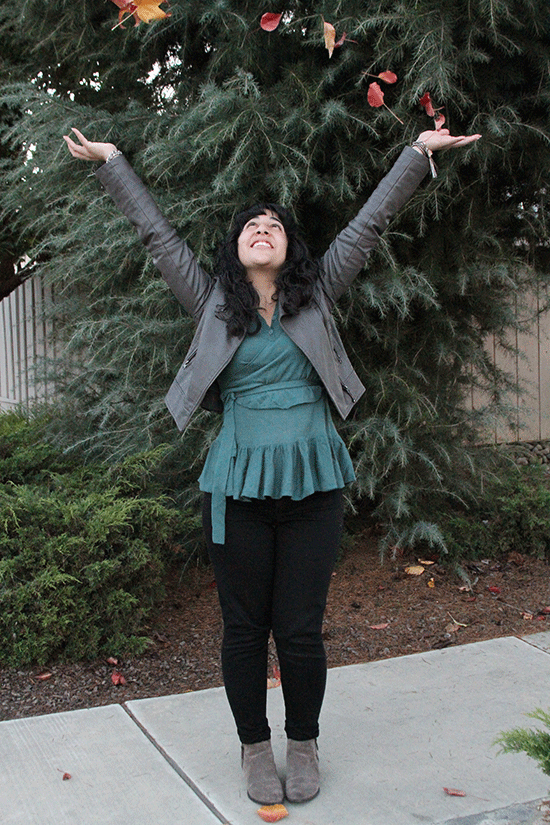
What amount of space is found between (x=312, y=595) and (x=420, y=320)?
282cm

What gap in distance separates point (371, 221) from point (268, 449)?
0.86 metres

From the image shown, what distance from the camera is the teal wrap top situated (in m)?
2.55

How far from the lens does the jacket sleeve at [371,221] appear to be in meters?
2.74

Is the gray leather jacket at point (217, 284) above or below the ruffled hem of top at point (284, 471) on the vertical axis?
above

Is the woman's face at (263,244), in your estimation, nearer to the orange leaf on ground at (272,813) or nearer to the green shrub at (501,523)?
the orange leaf on ground at (272,813)

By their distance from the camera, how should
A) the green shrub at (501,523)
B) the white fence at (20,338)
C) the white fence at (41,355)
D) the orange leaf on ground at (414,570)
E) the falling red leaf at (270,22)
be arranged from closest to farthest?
the falling red leaf at (270,22) → the orange leaf on ground at (414,570) → the green shrub at (501,523) → the white fence at (41,355) → the white fence at (20,338)

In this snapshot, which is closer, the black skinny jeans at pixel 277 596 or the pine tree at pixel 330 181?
the black skinny jeans at pixel 277 596

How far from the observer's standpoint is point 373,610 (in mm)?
4367

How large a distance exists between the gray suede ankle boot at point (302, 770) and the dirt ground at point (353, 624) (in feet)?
3.23

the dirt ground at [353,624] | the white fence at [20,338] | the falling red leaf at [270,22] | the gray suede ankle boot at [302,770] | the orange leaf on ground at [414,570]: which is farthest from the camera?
the white fence at [20,338]

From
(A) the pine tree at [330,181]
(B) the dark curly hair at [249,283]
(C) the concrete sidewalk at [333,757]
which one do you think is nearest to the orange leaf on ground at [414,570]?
(A) the pine tree at [330,181]

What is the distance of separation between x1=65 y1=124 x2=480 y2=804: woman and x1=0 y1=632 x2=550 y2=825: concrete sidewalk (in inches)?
7.3

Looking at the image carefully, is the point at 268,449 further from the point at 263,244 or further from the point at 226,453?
the point at 263,244

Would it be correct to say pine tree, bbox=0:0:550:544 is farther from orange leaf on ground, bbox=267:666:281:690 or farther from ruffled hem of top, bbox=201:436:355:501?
ruffled hem of top, bbox=201:436:355:501
